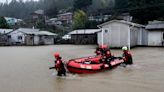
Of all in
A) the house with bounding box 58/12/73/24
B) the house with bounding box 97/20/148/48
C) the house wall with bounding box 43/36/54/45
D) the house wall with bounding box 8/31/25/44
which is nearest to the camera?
the house with bounding box 97/20/148/48

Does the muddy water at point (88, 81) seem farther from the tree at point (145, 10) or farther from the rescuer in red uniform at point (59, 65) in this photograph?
the tree at point (145, 10)

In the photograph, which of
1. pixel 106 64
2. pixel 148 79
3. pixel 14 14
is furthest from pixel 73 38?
pixel 14 14

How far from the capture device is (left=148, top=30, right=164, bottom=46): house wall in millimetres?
29125

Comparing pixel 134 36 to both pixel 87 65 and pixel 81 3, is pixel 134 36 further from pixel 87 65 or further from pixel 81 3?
pixel 81 3

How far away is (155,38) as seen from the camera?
29.6 metres

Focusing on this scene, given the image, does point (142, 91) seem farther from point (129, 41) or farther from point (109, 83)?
point (129, 41)

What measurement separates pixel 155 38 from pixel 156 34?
1.52ft

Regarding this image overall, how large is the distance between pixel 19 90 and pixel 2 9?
111 m

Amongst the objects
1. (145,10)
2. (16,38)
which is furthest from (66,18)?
(145,10)

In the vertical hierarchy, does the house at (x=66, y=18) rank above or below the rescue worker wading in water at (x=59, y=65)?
above


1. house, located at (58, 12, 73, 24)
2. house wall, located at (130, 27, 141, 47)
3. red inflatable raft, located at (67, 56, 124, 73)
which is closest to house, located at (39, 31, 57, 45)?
house wall, located at (130, 27, 141, 47)

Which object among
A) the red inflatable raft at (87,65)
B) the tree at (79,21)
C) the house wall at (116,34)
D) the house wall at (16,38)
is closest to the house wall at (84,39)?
the house wall at (16,38)

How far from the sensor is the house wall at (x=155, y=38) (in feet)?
95.6

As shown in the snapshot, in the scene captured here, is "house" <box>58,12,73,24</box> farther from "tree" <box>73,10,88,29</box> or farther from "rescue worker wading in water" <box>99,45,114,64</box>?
"rescue worker wading in water" <box>99,45,114,64</box>
